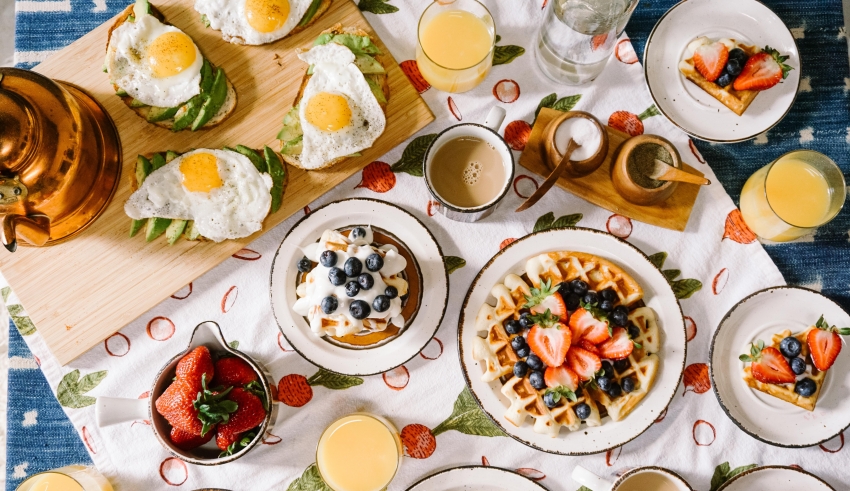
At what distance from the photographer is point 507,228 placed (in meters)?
2.55

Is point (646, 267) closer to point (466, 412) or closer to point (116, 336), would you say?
point (466, 412)

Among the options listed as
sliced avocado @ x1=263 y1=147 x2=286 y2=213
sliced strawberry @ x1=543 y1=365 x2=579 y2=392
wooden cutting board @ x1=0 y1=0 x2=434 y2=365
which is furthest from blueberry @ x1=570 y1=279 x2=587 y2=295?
sliced avocado @ x1=263 y1=147 x2=286 y2=213

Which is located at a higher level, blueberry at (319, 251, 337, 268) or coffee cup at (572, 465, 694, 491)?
blueberry at (319, 251, 337, 268)

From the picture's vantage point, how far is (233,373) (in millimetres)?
2314

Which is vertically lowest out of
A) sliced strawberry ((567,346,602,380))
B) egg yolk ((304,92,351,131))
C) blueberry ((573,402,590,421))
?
blueberry ((573,402,590,421))

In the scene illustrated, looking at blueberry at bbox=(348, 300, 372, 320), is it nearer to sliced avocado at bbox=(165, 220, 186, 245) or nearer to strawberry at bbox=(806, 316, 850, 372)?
sliced avocado at bbox=(165, 220, 186, 245)

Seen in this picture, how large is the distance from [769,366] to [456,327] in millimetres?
1246

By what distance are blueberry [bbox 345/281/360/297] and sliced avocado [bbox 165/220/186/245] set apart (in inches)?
30.4

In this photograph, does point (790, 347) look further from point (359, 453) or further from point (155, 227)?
point (155, 227)

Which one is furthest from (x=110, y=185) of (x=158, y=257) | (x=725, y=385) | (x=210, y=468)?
(x=725, y=385)

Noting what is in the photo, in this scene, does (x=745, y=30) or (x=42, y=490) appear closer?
(x=42, y=490)

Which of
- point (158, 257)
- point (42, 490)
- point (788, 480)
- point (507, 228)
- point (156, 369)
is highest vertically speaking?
point (158, 257)

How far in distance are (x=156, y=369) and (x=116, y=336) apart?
22 centimetres

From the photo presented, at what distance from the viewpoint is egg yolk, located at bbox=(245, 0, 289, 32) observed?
2453 millimetres
